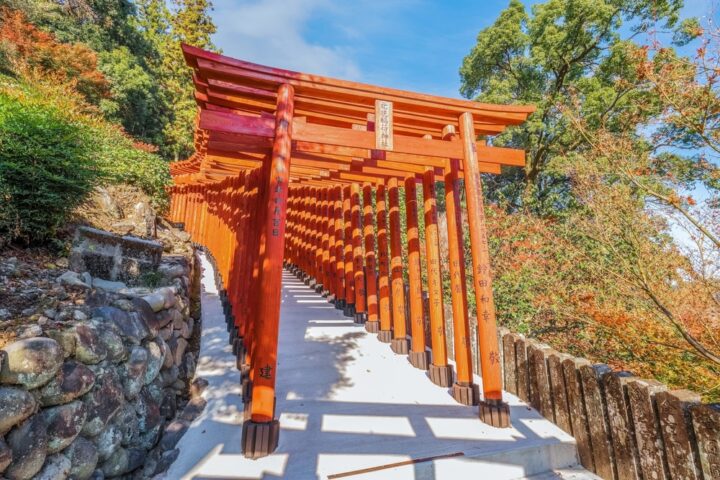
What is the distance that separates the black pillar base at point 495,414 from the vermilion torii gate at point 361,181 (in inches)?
0.4

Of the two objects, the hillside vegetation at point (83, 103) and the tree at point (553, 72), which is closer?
the hillside vegetation at point (83, 103)

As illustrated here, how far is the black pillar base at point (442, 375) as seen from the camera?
4.15 m

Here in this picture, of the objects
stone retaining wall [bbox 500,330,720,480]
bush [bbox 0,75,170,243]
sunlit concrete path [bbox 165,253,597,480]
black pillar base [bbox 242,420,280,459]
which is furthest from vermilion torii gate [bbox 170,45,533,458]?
bush [bbox 0,75,170,243]

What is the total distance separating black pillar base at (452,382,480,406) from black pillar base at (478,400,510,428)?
0.34m


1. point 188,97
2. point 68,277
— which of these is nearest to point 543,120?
point 68,277

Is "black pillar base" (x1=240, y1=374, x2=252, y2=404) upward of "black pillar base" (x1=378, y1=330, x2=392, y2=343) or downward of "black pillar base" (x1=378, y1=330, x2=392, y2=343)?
downward

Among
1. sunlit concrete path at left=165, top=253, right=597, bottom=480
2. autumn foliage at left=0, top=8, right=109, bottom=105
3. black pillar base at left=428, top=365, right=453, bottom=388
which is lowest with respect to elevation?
sunlit concrete path at left=165, top=253, right=597, bottom=480

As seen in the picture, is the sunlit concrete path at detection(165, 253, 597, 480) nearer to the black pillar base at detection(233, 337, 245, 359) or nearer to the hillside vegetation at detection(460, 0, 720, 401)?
the black pillar base at detection(233, 337, 245, 359)

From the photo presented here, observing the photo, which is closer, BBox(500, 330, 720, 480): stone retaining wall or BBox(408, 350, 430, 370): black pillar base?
BBox(500, 330, 720, 480): stone retaining wall

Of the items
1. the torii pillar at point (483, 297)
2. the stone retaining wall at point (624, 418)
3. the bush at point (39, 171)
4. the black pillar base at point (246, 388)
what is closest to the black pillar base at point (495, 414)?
the torii pillar at point (483, 297)

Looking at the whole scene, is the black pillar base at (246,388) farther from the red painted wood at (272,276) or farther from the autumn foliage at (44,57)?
the autumn foliage at (44,57)

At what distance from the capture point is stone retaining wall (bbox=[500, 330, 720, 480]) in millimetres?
2213

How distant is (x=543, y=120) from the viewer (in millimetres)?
13516

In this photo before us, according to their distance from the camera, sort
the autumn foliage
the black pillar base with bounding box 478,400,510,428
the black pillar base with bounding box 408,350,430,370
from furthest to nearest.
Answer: the autumn foliage < the black pillar base with bounding box 408,350,430,370 < the black pillar base with bounding box 478,400,510,428
